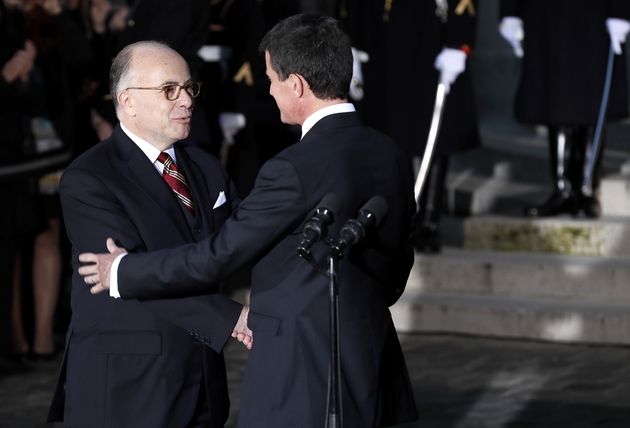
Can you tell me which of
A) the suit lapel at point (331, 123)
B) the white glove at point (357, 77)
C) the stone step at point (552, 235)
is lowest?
the stone step at point (552, 235)

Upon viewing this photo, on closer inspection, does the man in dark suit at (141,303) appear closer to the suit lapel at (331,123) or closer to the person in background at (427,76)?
the suit lapel at (331,123)

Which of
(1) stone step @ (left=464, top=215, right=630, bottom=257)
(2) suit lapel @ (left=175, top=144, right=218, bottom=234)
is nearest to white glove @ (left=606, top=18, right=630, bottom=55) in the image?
(1) stone step @ (left=464, top=215, right=630, bottom=257)

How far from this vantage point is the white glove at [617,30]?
657 cm

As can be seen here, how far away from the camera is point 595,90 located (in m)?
6.67

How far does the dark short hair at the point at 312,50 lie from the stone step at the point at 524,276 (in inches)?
154

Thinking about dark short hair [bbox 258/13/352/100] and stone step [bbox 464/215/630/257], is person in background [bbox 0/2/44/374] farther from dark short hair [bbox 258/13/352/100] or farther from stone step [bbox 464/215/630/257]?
dark short hair [bbox 258/13/352/100]

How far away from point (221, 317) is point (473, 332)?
352cm

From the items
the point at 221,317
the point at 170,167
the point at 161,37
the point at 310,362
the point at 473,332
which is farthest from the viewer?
the point at 473,332

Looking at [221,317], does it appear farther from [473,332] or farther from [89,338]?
[473,332]

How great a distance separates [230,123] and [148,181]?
11.0ft

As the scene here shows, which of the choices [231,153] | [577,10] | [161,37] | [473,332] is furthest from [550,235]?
[161,37]

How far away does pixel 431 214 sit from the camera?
6633 mm

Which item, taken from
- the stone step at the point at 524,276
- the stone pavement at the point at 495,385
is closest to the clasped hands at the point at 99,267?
the stone pavement at the point at 495,385

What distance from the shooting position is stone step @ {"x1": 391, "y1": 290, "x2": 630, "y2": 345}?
5.88m
